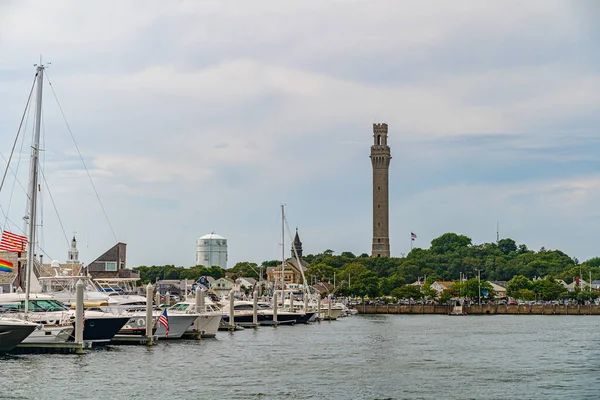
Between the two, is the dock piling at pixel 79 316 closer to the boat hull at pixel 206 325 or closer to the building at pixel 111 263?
the boat hull at pixel 206 325

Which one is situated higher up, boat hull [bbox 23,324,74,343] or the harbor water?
boat hull [bbox 23,324,74,343]

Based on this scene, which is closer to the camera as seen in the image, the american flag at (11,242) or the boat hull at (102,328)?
the boat hull at (102,328)

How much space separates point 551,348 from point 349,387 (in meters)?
34.2

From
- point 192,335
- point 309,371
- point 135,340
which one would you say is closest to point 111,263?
point 192,335

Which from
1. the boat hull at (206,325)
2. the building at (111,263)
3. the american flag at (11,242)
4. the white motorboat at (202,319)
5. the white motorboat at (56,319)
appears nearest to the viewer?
the white motorboat at (56,319)

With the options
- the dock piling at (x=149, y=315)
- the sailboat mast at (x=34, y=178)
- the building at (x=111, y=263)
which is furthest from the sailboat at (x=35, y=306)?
the building at (x=111, y=263)

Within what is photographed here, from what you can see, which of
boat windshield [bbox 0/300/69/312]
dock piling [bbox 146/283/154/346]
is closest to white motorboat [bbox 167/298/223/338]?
dock piling [bbox 146/283/154/346]

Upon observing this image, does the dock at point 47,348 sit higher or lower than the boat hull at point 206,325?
lower

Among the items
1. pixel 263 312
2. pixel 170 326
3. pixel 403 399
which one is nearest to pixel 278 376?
pixel 403 399

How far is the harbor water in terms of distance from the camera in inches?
1903

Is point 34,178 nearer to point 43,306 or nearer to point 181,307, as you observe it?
point 43,306

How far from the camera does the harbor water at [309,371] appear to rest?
159 ft

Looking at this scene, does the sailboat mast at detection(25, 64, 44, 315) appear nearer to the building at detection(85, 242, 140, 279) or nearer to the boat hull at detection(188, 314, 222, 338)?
the boat hull at detection(188, 314, 222, 338)

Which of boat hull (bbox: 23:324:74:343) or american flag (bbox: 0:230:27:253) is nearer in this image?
boat hull (bbox: 23:324:74:343)
